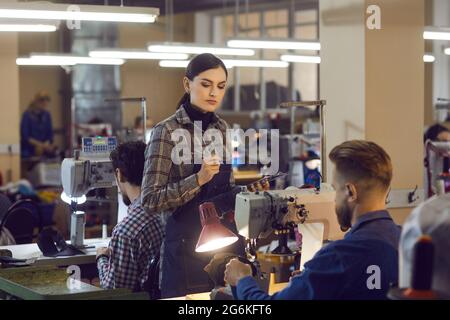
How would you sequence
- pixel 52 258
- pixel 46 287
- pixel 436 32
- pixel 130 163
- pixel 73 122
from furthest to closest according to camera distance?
pixel 73 122 → pixel 436 32 → pixel 52 258 → pixel 130 163 → pixel 46 287

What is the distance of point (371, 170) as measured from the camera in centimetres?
245

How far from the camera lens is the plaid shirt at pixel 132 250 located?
10.5 feet

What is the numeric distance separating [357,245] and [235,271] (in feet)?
1.49

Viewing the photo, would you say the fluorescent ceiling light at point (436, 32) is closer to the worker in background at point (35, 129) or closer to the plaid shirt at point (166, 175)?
the plaid shirt at point (166, 175)

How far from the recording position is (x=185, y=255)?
129 inches

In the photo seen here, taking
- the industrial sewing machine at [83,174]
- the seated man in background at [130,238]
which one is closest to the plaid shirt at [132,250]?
the seated man in background at [130,238]

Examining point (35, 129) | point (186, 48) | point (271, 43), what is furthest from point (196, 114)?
point (35, 129)

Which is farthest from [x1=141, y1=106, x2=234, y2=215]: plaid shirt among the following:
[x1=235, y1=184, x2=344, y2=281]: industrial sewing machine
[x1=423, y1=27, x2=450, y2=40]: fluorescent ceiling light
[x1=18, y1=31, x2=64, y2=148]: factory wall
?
[x1=18, y1=31, x2=64, y2=148]: factory wall

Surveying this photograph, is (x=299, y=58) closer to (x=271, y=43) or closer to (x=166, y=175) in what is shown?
(x=271, y=43)

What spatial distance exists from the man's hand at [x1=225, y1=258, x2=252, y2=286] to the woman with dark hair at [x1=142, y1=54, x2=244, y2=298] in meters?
0.51

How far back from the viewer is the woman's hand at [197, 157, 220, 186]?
329cm

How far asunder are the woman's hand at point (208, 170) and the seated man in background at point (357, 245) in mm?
807
